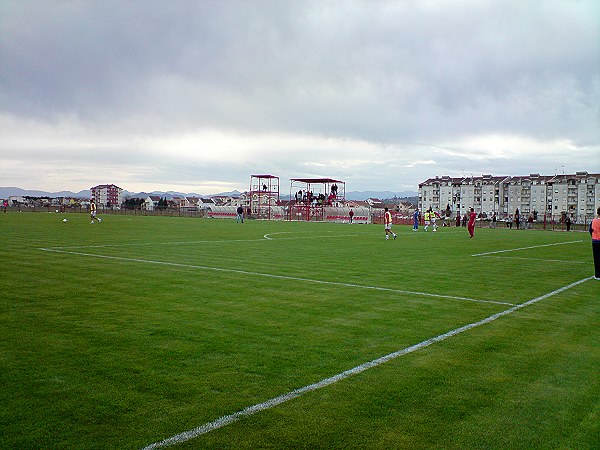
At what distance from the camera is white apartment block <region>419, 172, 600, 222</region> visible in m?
130

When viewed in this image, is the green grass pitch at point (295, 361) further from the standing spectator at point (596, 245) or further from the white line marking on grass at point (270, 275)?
the standing spectator at point (596, 245)

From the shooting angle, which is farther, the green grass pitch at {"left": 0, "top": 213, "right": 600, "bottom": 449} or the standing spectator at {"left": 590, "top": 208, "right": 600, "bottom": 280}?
the standing spectator at {"left": 590, "top": 208, "right": 600, "bottom": 280}

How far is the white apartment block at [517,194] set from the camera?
13025 centimetres

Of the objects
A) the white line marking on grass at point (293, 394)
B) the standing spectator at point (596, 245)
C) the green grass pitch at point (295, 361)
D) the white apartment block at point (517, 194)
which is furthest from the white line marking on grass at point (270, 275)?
the white apartment block at point (517, 194)

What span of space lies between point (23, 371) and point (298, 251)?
53.6 feet

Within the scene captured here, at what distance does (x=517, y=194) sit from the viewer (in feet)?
486

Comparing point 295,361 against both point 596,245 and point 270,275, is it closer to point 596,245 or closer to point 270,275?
point 270,275

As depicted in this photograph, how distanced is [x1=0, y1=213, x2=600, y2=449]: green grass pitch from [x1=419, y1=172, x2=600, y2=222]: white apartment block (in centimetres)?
11770

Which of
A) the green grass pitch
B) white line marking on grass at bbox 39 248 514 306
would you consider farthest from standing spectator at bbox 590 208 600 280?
white line marking on grass at bbox 39 248 514 306

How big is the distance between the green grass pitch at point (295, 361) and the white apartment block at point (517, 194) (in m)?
118

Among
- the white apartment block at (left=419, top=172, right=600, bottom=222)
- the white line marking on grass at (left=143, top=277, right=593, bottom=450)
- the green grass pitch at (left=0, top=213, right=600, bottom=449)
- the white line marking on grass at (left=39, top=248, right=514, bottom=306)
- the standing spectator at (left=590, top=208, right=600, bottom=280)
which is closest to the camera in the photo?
the white line marking on grass at (left=143, top=277, right=593, bottom=450)

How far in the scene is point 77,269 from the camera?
47.9 feet

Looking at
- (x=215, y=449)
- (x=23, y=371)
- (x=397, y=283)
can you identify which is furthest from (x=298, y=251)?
(x=215, y=449)

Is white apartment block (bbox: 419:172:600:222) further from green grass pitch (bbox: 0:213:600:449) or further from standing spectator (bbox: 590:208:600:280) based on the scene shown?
green grass pitch (bbox: 0:213:600:449)
